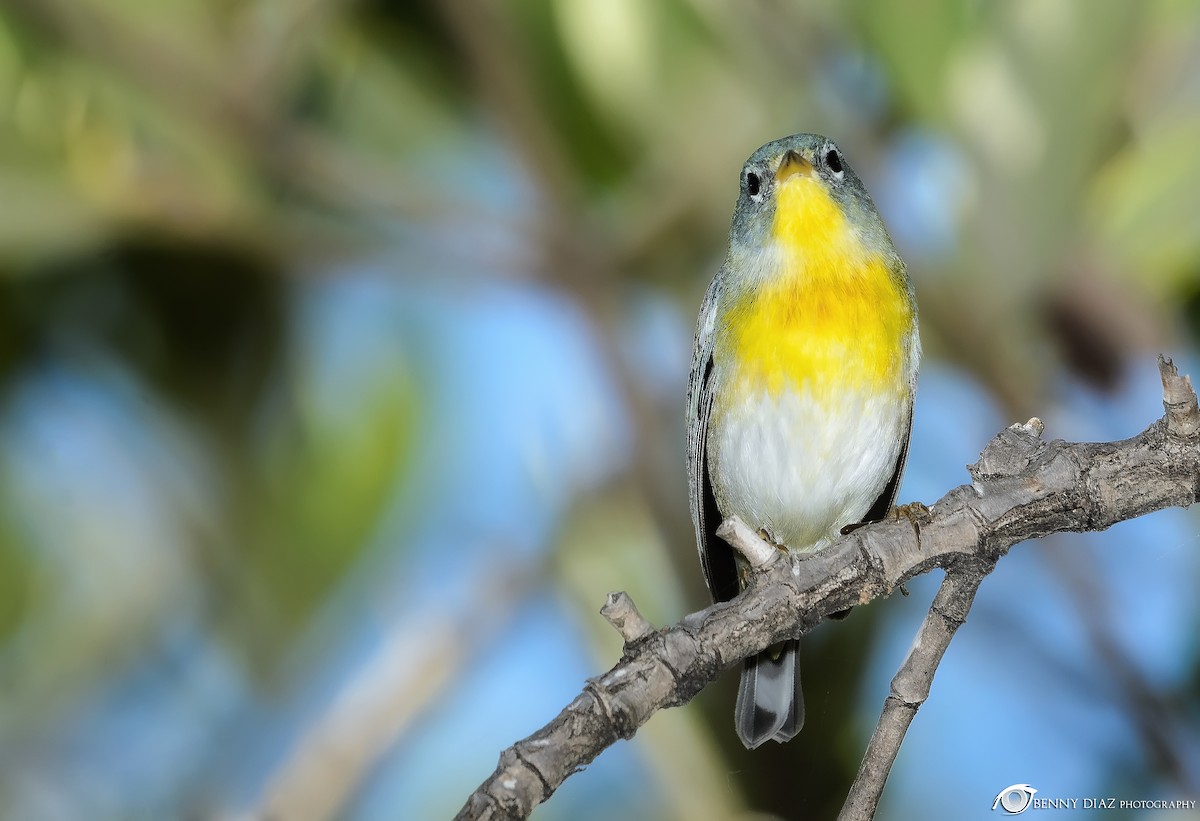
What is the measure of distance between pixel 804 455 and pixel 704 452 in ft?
1.01

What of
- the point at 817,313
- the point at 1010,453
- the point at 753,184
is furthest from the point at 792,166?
the point at 1010,453

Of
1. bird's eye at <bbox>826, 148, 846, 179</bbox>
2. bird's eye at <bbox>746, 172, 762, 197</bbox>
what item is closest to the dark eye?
bird's eye at <bbox>826, 148, 846, 179</bbox>

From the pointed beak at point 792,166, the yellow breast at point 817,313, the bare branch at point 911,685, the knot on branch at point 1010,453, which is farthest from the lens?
the pointed beak at point 792,166

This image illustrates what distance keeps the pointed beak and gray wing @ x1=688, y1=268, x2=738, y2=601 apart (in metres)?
0.29

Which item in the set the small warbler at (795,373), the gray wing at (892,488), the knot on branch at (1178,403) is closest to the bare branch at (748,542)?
the knot on branch at (1178,403)

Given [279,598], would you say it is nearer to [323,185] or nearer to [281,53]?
[323,185]

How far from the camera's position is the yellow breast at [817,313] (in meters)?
2.66

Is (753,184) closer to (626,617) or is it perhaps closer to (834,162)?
(834,162)

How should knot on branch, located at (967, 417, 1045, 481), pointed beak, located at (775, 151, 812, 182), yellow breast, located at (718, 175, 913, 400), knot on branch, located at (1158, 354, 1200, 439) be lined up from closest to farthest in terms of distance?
knot on branch, located at (1158, 354, 1200, 439), knot on branch, located at (967, 417, 1045, 481), yellow breast, located at (718, 175, 913, 400), pointed beak, located at (775, 151, 812, 182)

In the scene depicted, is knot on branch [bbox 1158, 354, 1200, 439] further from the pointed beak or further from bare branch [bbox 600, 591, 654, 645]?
the pointed beak

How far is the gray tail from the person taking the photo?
2699mm

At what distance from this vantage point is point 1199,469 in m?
1.87

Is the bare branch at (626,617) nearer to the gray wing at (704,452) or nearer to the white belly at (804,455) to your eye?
the white belly at (804,455)

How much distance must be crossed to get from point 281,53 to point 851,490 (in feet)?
6.14
